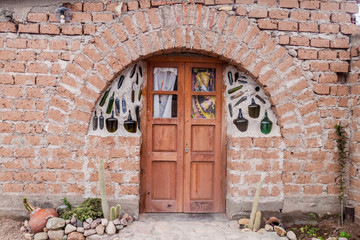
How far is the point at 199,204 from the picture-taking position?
347 cm

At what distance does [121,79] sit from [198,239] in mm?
1974

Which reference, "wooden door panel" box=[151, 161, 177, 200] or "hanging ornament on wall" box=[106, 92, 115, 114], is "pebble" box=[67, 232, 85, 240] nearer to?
"wooden door panel" box=[151, 161, 177, 200]

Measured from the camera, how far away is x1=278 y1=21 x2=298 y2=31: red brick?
10.3ft

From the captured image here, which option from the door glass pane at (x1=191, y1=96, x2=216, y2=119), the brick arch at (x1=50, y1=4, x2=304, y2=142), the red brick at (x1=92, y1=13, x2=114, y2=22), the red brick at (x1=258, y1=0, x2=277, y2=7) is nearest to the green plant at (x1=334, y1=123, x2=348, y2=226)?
the brick arch at (x1=50, y1=4, x2=304, y2=142)

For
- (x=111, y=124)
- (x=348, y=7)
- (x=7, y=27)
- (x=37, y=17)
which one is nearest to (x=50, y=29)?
(x=37, y=17)

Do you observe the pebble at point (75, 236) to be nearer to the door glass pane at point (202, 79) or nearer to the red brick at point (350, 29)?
the door glass pane at point (202, 79)

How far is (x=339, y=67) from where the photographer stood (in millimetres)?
3193

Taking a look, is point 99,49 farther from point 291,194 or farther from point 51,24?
point 291,194

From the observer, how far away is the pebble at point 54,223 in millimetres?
2772

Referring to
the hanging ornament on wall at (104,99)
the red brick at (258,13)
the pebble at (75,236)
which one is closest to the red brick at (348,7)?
the red brick at (258,13)

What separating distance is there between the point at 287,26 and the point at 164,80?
157 cm

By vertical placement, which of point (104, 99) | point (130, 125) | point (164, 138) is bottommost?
point (164, 138)

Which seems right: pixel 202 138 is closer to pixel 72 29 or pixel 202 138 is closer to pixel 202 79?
pixel 202 79

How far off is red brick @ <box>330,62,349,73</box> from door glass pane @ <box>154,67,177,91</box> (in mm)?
1862
